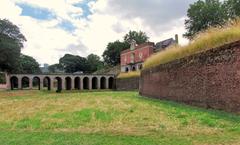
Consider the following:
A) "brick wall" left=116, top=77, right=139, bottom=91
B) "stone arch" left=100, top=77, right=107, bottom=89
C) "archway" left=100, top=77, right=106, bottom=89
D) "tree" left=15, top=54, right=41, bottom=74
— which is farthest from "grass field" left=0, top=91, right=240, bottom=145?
"tree" left=15, top=54, right=41, bottom=74

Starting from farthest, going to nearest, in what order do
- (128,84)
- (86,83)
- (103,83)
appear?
(86,83), (103,83), (128,84)

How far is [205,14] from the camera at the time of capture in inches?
2120

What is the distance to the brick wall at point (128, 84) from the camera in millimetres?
45566

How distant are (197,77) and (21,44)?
4225 centimetres

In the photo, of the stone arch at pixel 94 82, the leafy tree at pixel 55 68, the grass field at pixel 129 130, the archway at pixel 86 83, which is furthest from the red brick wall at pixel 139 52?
the grass field at pixel 129 130

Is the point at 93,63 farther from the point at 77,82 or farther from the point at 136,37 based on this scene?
the point at 77,82

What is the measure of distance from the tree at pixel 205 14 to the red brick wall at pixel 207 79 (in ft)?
120

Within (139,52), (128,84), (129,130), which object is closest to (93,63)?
(139,52)

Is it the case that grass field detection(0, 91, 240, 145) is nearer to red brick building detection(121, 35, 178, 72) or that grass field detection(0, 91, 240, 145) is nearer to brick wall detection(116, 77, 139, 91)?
brick wall detection(116, 77, 139, 91)

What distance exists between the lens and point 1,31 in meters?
49.2

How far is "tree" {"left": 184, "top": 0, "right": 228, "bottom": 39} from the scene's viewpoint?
5331 centimetres

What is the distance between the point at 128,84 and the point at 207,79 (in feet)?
122

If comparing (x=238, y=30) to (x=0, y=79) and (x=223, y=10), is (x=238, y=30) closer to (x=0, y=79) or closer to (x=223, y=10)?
(x=223, y=10)

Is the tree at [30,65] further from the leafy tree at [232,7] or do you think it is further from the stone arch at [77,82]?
the leafy tree at [232,7]
